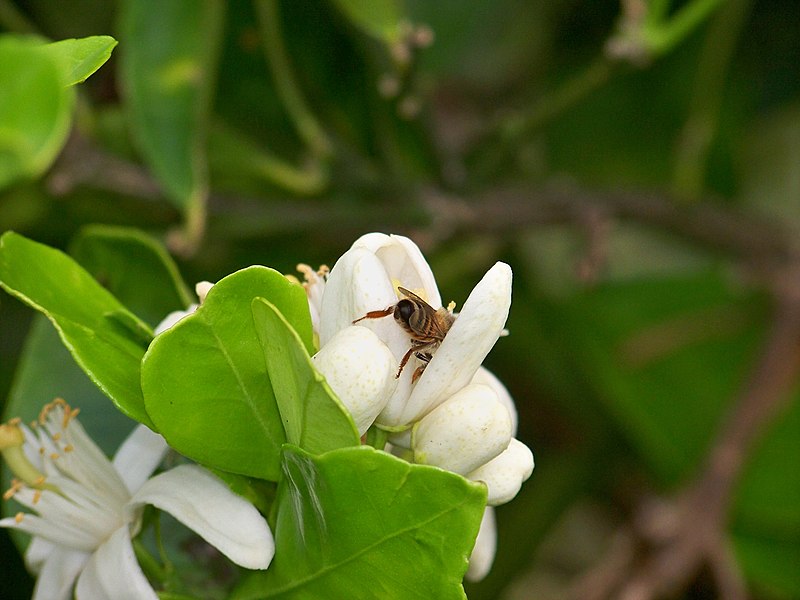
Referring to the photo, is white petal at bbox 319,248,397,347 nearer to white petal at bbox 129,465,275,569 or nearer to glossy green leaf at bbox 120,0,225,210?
white petal at bbox 129,465,275,569

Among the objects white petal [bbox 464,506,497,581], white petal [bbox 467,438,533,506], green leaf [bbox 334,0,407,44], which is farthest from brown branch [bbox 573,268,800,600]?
green leaf [bbox 334,0,407,44]

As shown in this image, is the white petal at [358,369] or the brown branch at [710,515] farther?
the brown branch at [710,515]

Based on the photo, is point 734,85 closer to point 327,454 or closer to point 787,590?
point 787,590

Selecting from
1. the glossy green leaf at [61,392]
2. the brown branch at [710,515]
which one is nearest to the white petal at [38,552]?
the glossy green leaf at [61,392]

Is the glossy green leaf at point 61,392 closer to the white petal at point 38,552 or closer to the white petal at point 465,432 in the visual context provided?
the white petal at point 38,552

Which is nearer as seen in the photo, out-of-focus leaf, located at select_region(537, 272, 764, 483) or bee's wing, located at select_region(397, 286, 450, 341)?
bee's wing, located at select_region(397, 286, 450, 341)

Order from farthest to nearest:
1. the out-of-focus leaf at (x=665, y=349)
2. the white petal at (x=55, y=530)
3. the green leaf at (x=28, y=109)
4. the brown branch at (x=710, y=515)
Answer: the out-of-focus leaf at (x=665, y=349)
the brown branch at (x=710, y=515)
the white petal at (x=55, y=530)
the green leaf at (x=28, y=109)

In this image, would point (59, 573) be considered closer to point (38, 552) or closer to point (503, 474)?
point (38, 552)
